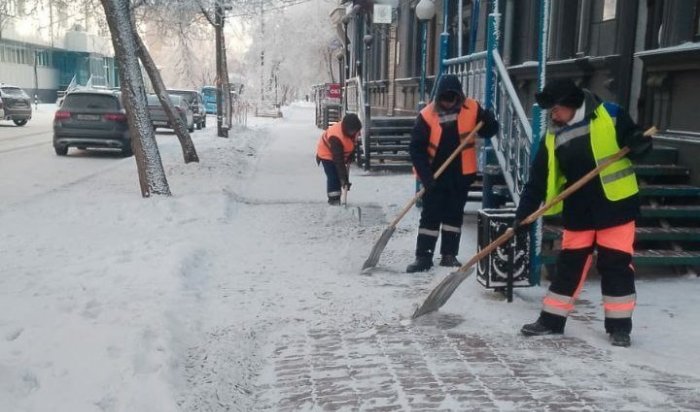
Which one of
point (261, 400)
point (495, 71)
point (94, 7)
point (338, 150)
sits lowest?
point (261, 400)

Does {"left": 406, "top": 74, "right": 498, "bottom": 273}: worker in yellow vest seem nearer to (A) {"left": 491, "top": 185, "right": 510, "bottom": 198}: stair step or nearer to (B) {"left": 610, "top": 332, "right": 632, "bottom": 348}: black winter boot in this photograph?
(A) {"left": 491, "top": 185, "right": 510, "bottom": 198}: stair step

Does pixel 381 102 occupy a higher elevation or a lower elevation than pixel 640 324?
higher

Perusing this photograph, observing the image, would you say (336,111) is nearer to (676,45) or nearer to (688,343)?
(676,45)

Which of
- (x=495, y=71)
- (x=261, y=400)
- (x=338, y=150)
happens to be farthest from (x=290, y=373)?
(x=338, y=150)

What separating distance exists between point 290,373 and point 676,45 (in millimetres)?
5140

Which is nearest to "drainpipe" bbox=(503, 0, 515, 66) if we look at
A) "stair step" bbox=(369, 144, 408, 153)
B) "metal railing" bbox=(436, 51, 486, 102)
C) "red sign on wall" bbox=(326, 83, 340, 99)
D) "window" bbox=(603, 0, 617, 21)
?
"window" bbox=(603, 0, 617, 21)

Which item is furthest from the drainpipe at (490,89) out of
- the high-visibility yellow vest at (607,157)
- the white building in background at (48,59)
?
the white building in background at (48,59)

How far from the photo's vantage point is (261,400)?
366cm

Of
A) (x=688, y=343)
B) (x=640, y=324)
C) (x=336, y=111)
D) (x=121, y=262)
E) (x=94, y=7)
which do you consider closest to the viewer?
(x=688, y=343)

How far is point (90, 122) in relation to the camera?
673 inches

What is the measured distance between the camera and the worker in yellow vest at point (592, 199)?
13.6 ft

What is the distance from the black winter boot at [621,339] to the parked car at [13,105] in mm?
25817

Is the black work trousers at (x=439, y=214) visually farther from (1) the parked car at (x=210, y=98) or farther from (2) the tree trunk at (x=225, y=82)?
(1) the parked car at (x=210, y=98)

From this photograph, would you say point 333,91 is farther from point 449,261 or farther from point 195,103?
point 449,261
